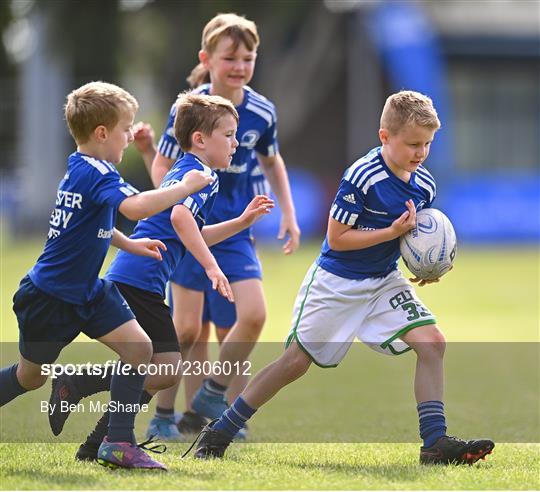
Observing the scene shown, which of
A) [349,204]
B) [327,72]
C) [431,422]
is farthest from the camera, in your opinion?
[327,72]

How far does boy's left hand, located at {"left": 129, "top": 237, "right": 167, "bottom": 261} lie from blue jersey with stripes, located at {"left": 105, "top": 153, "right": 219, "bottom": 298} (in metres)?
0.27

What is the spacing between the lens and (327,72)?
39.8 meters

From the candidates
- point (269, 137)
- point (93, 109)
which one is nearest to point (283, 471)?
point (93, 109)

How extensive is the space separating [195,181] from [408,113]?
1.11 metres

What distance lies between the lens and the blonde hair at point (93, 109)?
18.3ft

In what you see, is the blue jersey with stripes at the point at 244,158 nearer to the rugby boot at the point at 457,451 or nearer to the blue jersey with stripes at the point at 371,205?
the blue jersey with stripes at the point at 371,205

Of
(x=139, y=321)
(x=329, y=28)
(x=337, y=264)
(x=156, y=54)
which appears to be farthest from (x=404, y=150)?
(x=156, y=54)

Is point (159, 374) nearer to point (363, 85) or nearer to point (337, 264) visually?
point (337, 264)

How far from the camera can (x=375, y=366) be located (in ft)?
34.0

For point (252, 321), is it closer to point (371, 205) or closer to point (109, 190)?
point (371, 205)

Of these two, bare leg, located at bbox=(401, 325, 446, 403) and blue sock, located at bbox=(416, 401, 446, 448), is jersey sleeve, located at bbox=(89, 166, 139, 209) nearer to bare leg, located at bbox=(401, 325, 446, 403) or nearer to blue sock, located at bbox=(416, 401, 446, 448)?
bare leg, located at bbox=(401, 325, 446, 403)

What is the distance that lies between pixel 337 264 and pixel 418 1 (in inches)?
1195

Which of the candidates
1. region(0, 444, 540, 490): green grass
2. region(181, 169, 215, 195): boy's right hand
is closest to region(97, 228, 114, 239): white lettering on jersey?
region(181, 169, 215, 195): boy's right hand

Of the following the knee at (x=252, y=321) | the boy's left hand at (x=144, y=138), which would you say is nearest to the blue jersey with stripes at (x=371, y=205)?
the knee at (x=252, y=321)
